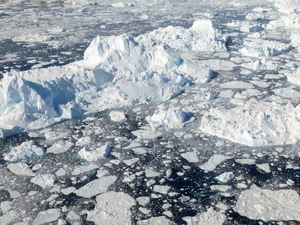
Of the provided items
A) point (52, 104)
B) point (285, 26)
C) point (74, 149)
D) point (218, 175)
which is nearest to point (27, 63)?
point (52, 104)

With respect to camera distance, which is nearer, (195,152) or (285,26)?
(195,152)

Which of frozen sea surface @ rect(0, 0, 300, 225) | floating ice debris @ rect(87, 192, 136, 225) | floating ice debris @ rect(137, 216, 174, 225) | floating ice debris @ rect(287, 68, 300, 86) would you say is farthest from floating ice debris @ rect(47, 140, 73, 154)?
floating ice debris @ rect(287, 68, 300, 86)

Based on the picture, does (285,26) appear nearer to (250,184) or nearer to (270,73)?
(270,73)

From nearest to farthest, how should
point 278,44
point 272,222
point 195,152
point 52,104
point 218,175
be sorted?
point 272,222 → point 218,175 → point 195,152 → point 52,104 → point 278,44

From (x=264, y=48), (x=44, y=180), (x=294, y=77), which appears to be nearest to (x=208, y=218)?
(x=44, y=180)

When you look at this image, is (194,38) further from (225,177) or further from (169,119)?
(225,177)

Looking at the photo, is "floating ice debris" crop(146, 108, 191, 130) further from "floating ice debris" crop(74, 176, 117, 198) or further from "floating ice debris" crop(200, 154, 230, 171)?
"floating ice debris" crop(74, 176, 117, 198)

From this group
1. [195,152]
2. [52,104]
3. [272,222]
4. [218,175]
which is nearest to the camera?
A: [272,222]
